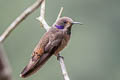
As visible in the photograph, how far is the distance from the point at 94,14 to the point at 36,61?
1937 cm

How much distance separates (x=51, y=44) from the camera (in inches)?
175

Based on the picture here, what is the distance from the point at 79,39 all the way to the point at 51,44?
1662 cm

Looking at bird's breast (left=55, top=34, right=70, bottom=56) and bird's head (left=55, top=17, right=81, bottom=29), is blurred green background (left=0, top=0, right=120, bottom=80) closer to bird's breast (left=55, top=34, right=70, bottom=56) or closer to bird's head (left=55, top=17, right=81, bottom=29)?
bird's head (left=55, top=17, right=81, bottom=29)

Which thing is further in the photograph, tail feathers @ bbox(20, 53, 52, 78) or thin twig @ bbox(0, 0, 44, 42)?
tail feathers @ bbox(20, 53, 52, 78)

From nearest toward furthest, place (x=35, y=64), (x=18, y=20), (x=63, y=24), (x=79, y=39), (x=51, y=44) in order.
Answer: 1. (x=18, y=20)
2. (x=35, y=64)
3. (x=51, y=44)
4. (x=63, y=24)
5. (x=79, y=39)

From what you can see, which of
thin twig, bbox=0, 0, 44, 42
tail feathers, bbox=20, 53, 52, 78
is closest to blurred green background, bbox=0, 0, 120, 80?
tail feathers, bbox=20, 53, 52, 78

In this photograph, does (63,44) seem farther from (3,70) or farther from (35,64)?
(3,70)

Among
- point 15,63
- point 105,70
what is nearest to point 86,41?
point 105,70

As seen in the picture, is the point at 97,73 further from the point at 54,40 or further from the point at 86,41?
the point at 54,40

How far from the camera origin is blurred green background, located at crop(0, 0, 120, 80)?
60.1 ft

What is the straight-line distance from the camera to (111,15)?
76.7ft

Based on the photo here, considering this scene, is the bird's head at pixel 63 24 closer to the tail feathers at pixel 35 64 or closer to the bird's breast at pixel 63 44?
the bird's breast at pixel 63 44

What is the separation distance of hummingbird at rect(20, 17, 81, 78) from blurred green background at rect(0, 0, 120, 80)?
11.8 metres

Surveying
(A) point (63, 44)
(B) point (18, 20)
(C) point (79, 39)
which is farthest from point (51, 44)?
(C) point (79, 39)
